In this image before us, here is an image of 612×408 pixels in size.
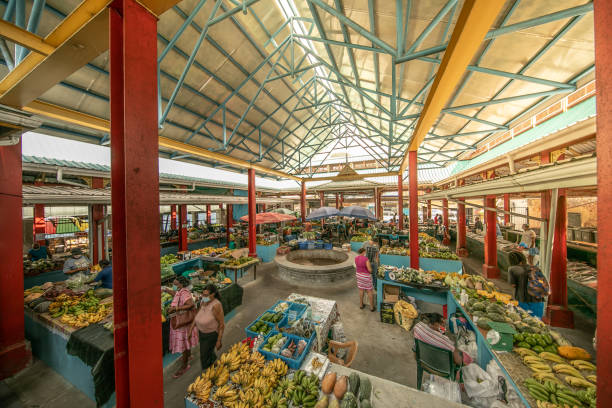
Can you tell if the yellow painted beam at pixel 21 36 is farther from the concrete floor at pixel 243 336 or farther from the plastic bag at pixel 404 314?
the plastic bag at pixel 404 314

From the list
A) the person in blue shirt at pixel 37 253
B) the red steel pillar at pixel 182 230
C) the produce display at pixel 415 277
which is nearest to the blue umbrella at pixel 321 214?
the produce display at pixel 415 277

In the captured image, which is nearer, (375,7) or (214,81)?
(375,7)

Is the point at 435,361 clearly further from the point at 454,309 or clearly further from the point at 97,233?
the point at 97,233

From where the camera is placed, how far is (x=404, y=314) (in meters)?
5.01

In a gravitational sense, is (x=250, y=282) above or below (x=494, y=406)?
below

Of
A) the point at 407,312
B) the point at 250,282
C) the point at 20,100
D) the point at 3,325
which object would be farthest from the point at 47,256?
the point at 407,312

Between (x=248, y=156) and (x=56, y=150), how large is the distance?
9.29 m

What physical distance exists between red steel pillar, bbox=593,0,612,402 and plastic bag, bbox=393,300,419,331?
13.8ft

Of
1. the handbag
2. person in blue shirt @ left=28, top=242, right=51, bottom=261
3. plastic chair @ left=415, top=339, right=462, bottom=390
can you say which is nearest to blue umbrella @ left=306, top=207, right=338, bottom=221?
the handbag

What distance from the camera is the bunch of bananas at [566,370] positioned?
7.99ft

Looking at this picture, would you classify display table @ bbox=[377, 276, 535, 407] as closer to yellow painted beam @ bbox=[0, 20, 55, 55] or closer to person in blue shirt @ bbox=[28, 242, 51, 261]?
yellow painted beam @ bbox=[0, 20, 55, 55]

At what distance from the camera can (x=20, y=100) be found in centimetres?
297

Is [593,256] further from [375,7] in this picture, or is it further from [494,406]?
[375,7]

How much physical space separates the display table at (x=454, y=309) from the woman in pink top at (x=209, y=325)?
4.41 metres
